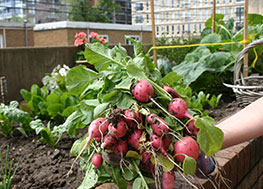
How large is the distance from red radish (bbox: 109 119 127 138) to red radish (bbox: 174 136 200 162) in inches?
6.9

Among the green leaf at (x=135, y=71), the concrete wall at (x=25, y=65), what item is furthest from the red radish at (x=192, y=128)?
the concrete wall at (x=25, y=65)

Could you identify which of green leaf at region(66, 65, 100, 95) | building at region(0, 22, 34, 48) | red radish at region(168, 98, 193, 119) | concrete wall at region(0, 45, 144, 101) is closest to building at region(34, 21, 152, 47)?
building at region(0, 22, 34, 48)

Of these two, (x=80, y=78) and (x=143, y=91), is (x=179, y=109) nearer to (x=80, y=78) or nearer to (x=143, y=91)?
(x=143, y=91)

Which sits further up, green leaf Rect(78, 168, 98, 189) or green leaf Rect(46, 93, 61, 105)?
green leaf Rect(46, 93, 61, 105)

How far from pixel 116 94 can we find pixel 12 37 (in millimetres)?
21194

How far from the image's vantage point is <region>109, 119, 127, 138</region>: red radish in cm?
87

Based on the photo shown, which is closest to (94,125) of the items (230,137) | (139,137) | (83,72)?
(139,137)

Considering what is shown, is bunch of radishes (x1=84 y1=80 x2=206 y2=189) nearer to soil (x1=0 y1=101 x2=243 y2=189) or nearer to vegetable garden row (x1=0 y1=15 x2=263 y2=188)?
vegetable garden row (x1=0 y1=15 x2=263 y2=188)

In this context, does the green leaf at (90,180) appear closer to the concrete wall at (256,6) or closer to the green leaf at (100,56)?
the green leaf at (100,56)

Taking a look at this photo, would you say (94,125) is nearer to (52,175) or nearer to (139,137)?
(139,137)

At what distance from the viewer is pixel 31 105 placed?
265 centimetres

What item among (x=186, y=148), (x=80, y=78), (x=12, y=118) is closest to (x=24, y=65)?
(x=12, y=118)

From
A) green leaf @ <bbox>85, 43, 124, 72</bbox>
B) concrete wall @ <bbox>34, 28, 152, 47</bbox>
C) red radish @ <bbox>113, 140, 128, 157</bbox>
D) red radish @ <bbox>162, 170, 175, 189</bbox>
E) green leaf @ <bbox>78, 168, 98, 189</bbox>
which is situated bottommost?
green leaf @ <bbox>78, 168, 98, 189</bbox>

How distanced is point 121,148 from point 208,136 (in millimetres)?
268
